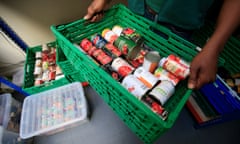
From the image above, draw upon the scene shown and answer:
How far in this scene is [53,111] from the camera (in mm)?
949

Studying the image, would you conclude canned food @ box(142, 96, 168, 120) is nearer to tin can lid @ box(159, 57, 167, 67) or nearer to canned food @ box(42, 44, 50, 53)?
tin can lid @ box(159, 57, 167, 67)

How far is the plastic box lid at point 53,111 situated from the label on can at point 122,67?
1.15 ft

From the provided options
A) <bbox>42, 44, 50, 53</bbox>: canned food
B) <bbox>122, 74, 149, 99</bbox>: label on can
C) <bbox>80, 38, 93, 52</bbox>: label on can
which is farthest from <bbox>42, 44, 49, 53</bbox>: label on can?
<bbox>122, 74, 149, 99</bbox>: label on can

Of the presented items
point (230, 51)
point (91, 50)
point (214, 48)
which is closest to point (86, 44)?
point (91, 50)

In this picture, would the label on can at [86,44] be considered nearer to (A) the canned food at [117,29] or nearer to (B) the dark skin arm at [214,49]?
(A) the canned food at [117,29]

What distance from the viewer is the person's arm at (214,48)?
54 centimetres

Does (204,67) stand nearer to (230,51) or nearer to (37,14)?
(230,51)

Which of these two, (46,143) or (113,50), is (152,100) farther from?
(46,143)

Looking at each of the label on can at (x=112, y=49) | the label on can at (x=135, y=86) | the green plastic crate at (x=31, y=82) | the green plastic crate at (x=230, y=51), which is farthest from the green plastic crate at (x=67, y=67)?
the green plastic crate at (x=230, y=51)

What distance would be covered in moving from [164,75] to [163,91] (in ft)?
0.28

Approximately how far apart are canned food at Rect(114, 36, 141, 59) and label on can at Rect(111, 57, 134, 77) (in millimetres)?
44

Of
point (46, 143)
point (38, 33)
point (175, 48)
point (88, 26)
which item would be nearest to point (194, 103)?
point (175, 48)

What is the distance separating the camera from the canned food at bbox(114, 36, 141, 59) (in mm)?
756

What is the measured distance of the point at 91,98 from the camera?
1108 mm
